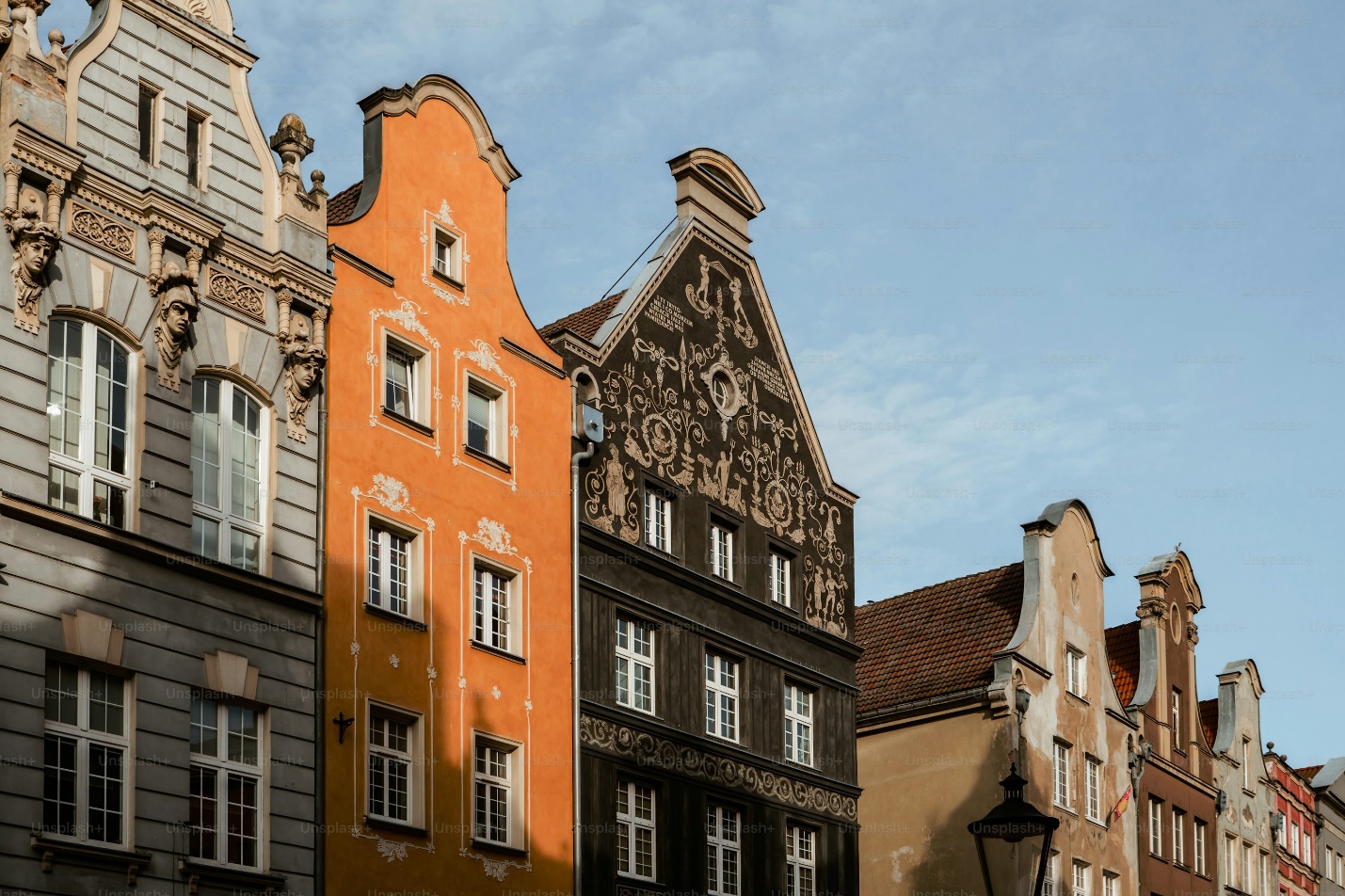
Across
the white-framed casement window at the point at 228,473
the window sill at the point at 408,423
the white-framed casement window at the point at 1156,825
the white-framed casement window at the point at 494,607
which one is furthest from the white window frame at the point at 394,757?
the white-framed casement window at the point at 1156,825

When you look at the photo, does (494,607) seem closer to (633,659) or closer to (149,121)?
(633,659)

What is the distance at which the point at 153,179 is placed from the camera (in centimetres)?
2442

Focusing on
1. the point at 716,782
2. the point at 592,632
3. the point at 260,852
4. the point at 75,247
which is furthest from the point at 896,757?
the point at 75,247

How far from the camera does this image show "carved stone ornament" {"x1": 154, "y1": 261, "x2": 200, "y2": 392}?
23828 millimetres

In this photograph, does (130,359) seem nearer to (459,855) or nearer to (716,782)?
(459,855)

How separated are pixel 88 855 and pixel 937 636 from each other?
82.2ft

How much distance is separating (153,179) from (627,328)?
10056 mm

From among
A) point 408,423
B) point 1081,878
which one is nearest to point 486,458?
point 408,423

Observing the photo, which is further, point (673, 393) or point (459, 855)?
point (673, 393)

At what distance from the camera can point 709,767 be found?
106ft

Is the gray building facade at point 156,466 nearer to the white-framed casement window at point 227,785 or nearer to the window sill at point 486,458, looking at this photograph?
the white-framed casement window at point 227,785

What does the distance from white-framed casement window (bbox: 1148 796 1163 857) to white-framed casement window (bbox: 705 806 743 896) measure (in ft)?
52.8

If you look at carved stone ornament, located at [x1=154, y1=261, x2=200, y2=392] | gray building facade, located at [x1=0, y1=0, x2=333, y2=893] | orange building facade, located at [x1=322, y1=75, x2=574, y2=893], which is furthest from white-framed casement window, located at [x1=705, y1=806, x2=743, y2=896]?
carved stone ornament, located at [x1=154, y1=261, x2=200, y2=392]

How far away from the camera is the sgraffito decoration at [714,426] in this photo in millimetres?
32000
